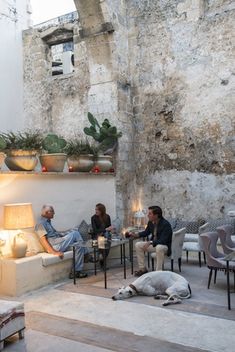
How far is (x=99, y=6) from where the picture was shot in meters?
8.02

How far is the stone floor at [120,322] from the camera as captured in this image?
3295mm

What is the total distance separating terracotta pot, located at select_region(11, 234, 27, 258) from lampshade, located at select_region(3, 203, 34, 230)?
18 centimetres

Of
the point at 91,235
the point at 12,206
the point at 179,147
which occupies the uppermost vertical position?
the point at 179,147

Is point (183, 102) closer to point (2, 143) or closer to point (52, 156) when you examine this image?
point (52, 156)

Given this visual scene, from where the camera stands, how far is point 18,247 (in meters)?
4.98

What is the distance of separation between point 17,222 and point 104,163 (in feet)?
9.64

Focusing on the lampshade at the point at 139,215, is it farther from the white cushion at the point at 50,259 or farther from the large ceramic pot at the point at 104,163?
the white cushion at the point at 50,259

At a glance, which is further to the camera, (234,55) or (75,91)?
(75,91)

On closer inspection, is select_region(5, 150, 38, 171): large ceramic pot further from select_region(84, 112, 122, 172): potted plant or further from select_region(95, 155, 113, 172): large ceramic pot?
select_region(84, 112, 122, 172): potted plant

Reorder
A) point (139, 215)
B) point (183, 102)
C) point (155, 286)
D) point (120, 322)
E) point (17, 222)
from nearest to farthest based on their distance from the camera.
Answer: point (120, 322) < point (155, 286) < point (17, 222) < point (183, 102) < point (139, 215)

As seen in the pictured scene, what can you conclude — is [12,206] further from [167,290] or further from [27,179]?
[167,290]

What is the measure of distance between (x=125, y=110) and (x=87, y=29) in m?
1.92

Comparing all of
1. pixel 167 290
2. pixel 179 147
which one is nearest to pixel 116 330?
pixel 167 290

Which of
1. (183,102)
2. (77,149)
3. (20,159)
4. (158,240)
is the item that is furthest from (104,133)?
(158,240)
